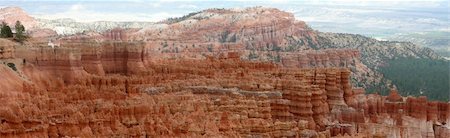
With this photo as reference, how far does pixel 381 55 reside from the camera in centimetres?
12375

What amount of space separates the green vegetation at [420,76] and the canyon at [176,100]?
30767mm

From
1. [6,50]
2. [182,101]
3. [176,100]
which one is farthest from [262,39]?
[182,101]

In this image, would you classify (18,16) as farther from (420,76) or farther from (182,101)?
(182,101)

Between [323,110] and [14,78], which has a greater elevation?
[14,78]

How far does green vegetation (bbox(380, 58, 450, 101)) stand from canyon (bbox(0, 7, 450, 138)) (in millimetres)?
30767

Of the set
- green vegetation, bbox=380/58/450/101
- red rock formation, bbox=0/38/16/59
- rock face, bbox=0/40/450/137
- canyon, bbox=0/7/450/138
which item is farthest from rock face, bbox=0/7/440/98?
red rock formation, bbox=0/38/16/59

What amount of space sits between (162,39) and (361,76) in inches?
1084

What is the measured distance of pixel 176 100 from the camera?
3694 centimetres

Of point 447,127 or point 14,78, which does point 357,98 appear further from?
point 14,78

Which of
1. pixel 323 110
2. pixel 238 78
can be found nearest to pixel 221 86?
pixel 238 78

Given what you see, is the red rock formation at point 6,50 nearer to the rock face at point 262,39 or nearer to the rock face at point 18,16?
the rock face at point 262,39

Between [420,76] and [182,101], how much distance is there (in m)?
70.8

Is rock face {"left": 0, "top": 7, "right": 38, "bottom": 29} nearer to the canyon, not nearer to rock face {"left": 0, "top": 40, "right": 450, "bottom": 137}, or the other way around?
rock face {"left": 0, "top": 40, "right": 450, "bottom": 137}

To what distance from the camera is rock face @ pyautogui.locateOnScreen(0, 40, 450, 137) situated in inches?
1166
